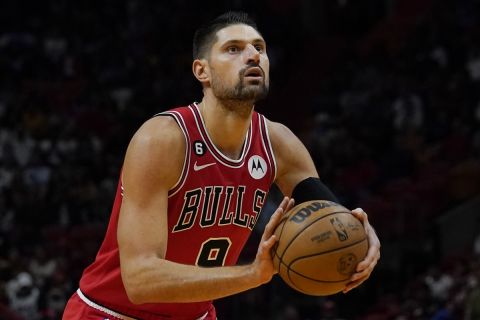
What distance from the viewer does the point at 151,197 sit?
15.0ft

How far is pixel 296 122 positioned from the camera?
19.5m

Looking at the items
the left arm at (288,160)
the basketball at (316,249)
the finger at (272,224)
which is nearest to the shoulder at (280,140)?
the left arm at (288,160)

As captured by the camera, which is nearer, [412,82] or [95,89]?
[412,82]

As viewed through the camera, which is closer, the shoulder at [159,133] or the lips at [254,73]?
the shoulder at [159,133]

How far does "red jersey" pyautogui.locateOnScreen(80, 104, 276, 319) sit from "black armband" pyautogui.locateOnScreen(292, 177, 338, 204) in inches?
8.7

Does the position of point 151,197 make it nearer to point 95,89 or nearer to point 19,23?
point 95,89

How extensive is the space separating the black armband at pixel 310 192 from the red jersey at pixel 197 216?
0.22 meters

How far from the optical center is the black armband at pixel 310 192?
518 centimetres

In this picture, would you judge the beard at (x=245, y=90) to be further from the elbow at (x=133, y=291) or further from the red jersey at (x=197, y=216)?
the elbow at (x=133, y=291)

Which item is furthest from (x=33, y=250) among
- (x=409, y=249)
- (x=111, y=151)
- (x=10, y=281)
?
(x=409, y=249)

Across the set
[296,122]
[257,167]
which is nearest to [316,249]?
[257,167]

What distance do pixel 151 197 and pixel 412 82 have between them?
489 inches

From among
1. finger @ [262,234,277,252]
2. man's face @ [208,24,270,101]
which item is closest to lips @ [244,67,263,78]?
man's face @ [208,24,270,101]

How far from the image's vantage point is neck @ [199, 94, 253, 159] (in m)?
4.98
